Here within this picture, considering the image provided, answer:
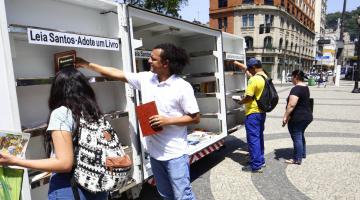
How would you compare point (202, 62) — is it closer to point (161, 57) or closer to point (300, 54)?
point (161, 57)

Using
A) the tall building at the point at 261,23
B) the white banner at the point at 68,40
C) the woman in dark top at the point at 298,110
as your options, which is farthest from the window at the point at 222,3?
the white banner at the point at 68,40

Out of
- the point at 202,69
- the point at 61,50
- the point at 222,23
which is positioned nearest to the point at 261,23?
the point at 222,23

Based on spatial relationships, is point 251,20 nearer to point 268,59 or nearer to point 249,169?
point 268,59

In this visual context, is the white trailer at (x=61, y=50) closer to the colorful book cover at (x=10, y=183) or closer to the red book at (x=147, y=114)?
the colorful book cover at (x=10, y=183)

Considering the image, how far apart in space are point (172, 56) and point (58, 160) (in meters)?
1.34

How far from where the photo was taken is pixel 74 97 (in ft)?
6.29

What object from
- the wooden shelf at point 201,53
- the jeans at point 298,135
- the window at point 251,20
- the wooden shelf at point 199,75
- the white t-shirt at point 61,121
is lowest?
the jeans at point 298,135

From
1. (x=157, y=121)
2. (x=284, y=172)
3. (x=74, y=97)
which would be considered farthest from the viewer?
(x=284, y=172)

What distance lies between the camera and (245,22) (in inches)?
1937

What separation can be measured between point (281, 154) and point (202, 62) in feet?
8.59

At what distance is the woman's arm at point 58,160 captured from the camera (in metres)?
1.73

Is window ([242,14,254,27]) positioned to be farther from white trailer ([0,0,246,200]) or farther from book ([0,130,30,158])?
book ([0,130,30,158])

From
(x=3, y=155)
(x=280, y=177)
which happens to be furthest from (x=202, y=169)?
(x=3, y=155)

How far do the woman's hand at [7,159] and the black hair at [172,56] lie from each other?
142 cm
